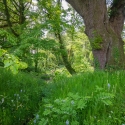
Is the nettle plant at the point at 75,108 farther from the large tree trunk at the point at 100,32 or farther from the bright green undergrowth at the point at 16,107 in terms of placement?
the large tree trunk at the point at 100,32

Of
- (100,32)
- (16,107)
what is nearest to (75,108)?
(16,107)

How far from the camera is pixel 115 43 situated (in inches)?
263

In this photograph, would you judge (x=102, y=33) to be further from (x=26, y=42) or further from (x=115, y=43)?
(x=26, y=42)

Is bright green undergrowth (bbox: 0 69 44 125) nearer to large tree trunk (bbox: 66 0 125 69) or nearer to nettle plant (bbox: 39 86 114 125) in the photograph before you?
nettle plant (bbox: 39 86 114 125)

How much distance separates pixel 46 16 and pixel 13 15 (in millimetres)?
2600

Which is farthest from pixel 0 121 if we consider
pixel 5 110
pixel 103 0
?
pixel 103 0

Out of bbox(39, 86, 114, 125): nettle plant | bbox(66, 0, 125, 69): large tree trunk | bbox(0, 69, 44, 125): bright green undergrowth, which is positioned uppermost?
bbox(66, 0, 125, 69): large tree trunk

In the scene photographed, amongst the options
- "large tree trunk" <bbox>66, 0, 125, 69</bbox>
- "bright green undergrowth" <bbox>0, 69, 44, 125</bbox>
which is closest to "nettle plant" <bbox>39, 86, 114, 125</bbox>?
"bright green undergrowth" <bbox>0, 69, 44, 125</bbox>

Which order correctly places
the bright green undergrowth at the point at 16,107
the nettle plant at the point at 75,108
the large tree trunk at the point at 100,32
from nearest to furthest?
the nettle plant at the point at 75,108, the bright green undergrowth at the point at 16,107, the large tree trunk at the point at 100,32

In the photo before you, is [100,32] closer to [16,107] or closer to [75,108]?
[16,107]

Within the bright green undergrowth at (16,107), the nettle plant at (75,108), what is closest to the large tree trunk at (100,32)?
the bright green undergrowth at (16,107)

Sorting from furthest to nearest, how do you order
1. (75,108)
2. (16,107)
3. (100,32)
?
(100,32) < (16,107) < (75,108)

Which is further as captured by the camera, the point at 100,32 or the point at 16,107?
the point at 100,32

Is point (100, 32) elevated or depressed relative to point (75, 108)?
elevated
